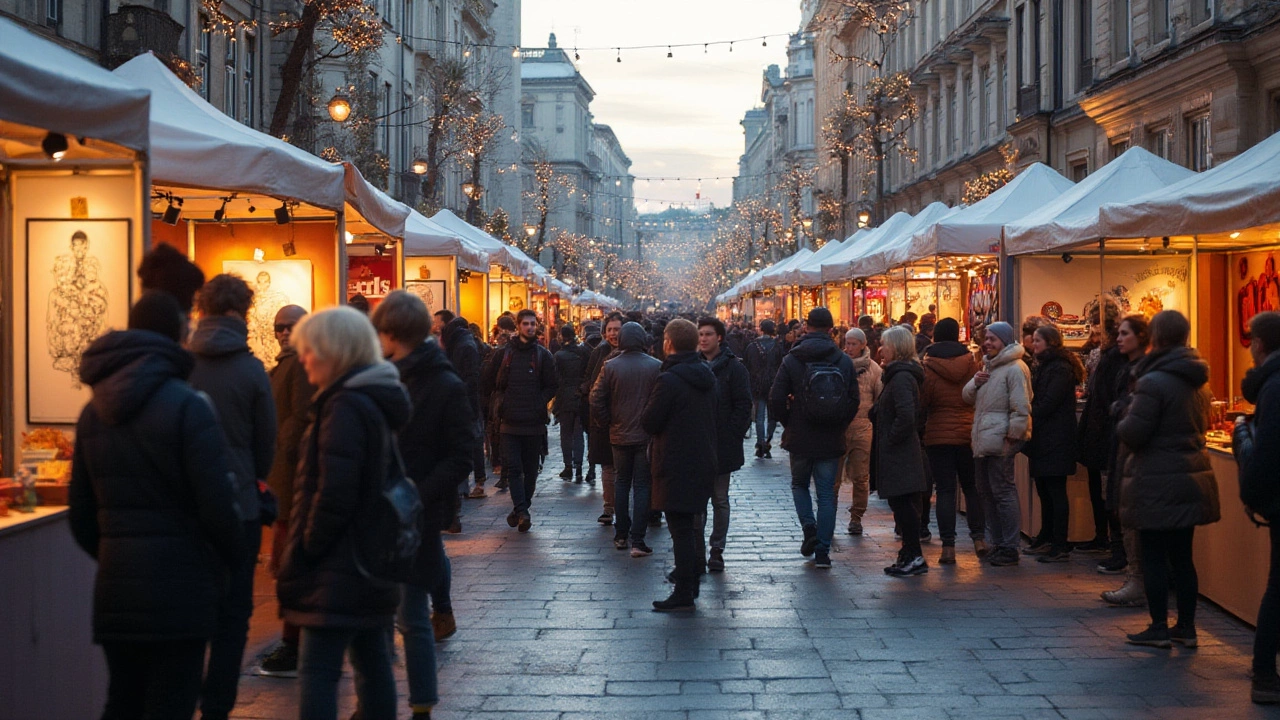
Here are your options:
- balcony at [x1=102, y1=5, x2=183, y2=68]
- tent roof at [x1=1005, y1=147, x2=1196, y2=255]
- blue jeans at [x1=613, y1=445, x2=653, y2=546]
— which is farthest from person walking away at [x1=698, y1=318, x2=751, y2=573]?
balcony at [x1=102, y1=5, x2=183, y2=68]

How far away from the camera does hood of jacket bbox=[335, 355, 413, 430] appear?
4.57 metres

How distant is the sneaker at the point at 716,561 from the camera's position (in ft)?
33.8

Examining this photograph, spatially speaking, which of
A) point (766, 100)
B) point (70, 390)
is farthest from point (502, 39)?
point (70, 390)

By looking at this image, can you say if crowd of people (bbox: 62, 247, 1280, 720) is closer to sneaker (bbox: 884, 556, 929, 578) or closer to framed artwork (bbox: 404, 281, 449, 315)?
sneaker (bbox: 884, 556, 929, 578)

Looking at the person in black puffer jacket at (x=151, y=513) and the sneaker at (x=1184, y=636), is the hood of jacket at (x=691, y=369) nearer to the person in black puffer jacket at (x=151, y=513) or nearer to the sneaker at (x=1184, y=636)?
the sneaker at (x=1184, y=636)

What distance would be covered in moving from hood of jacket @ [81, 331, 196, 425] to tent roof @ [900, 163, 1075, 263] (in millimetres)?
12288

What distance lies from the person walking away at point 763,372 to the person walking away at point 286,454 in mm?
12478

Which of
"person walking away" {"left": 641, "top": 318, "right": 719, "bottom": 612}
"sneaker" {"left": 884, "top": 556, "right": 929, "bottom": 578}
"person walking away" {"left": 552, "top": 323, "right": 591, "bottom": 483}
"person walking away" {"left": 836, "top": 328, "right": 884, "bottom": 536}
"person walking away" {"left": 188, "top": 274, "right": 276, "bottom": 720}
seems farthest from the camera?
"person walking away" {"left": 552, "top": 323, "right": 591, "bottom": 483}

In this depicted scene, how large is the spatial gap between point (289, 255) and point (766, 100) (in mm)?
120194

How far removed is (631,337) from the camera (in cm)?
1084

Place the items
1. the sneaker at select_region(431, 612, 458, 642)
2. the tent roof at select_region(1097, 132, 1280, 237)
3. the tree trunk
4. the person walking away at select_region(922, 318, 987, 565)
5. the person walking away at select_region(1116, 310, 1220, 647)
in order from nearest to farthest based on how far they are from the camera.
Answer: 1. the person walking away at select_region(1116, 310, 1220, 647)
2. the sneaker at select_region(431, 612, 458, 642)
3. the tent roof at select_region(1097, 132, 1280, 237)
4. the person walking away at select_region(922, 318, 987, 565)
5. the tree trunk

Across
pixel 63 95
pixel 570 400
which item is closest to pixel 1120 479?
pixel 63 95

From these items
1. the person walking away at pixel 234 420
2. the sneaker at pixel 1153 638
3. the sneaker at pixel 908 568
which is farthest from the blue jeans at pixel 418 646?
the sneaker at pixel 908 568

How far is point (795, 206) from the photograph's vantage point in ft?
219
